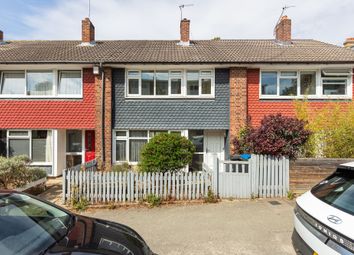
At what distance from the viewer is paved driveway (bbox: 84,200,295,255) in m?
4.55

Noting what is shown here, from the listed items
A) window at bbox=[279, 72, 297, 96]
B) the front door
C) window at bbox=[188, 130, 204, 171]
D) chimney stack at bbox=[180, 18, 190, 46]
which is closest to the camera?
window at bbox=[279, 72, 297, 96]

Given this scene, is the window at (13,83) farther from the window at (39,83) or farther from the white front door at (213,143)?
the white front door at (213,143)

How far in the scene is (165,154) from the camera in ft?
25.0

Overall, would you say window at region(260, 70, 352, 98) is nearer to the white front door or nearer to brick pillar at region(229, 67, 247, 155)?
brick pillar at region(229, 67, 247, 155)

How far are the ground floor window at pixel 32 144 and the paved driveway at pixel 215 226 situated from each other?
5892 millimetres

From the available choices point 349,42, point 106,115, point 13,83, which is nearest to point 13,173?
point 106,115

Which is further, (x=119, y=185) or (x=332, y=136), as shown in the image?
(x=332, y=136)

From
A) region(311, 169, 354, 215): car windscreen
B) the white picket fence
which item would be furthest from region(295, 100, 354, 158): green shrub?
region(311, 169, 354, 215): car windscreen

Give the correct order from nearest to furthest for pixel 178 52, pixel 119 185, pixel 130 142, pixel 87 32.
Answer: pixel 119 185 < pixel 130 142 < pixel 178 52 < pixel 87 32

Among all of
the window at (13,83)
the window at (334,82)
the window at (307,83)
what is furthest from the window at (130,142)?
the window at (334,82)

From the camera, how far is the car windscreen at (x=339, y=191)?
2.68 m

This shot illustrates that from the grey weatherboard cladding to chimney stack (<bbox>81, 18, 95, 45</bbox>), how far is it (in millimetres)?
4753

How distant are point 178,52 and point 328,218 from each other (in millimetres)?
10579

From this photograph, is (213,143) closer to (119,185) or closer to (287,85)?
(287,85)
